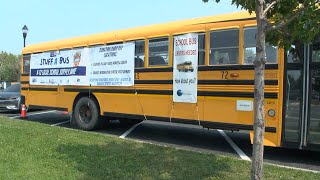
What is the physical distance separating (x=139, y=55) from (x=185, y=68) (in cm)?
157

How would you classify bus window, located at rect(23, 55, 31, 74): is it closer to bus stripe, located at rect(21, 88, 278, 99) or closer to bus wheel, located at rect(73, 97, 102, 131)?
bus stripe, located at rect(21, 88, 278, 99)

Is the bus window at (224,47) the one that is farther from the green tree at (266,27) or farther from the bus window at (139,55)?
the green tree at (266,27)

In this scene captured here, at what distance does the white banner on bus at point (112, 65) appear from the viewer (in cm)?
1046

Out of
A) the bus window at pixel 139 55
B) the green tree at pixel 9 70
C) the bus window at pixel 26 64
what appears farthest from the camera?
the green tree at pixel 9 70

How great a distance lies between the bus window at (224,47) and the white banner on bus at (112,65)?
7.83ft

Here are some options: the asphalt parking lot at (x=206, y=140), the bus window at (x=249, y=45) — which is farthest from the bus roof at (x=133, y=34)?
the asphalt parking lot at (x=206, y=140)

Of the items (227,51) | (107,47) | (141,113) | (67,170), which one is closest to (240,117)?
(227,51)

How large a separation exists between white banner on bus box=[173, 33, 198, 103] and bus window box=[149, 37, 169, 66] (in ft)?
0.98

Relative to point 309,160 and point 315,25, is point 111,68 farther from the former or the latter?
point 315,25

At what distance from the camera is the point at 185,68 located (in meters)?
9.12

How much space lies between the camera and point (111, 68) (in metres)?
10.9

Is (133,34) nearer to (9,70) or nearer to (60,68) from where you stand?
(60,68)

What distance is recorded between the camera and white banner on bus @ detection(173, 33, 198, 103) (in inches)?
354

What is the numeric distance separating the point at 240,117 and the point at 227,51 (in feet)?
4.35
